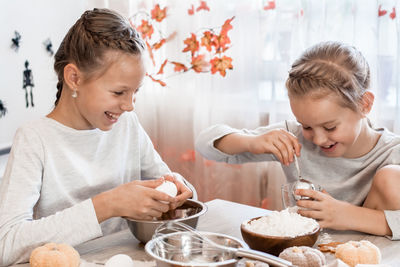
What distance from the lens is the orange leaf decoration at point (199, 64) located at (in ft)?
8.05

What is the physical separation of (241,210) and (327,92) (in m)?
0.42

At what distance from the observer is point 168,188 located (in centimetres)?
117

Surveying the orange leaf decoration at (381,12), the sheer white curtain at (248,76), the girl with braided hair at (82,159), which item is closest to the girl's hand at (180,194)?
the girl with braided hair at (82,159)

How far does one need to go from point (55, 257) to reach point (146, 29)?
1.87 meters

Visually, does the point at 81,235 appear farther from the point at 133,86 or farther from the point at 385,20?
the point at 385,20

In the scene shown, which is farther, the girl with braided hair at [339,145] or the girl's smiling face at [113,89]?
the girl's smiling face at [113,89]

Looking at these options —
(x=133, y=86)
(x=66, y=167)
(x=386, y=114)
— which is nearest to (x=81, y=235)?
(x=66, y=167)

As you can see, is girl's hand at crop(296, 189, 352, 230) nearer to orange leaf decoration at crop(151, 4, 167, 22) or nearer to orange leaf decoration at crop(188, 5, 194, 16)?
orange leaf decoration at crop(188, 5, 194, 16)

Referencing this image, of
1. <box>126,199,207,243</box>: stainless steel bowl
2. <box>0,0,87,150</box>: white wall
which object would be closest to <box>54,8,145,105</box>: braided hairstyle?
<box>126,199,207,243</box>: stainless steel bowl

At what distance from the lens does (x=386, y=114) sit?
6.54ft

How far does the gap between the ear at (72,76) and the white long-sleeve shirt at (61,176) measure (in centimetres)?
12

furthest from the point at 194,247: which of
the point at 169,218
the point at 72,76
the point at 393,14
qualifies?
the point at 393,14

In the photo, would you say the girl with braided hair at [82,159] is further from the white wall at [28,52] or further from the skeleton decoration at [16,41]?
the skeleton decoration at [16,41]

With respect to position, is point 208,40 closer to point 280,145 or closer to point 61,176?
point 280,145
